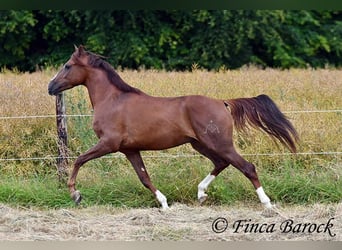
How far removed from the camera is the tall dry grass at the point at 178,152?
733cm

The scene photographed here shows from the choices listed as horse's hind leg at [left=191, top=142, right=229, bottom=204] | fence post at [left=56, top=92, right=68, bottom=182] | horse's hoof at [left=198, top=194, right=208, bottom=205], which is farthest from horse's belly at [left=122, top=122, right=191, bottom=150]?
fence post at [left=56, top=92, right=68, bottom=182]

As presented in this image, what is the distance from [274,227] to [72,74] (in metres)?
2.49

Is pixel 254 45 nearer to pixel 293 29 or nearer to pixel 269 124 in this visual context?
pixel 293 29

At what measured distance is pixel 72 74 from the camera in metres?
7.04

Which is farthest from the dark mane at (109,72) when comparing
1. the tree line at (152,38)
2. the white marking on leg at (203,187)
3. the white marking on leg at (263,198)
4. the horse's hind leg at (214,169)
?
the tree line at (152,38)

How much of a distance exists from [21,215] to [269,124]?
254cm

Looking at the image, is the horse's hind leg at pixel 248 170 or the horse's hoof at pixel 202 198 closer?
the horse's hind leg at pixel 248 170

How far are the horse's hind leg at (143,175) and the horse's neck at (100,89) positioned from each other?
605 millimetres

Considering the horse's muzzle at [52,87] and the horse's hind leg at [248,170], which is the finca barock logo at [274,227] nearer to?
the horse's hind leg at [248,170]

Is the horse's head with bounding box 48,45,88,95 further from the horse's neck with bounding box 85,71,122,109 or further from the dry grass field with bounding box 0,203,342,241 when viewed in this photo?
the dry grass field with bounding box 0,203,342,241

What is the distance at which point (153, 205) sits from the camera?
283 inches

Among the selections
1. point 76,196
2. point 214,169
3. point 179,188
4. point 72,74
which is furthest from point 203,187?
point 72,74

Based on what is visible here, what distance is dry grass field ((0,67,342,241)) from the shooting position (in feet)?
20.5

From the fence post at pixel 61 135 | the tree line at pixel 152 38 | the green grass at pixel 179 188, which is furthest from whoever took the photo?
the tree line at pixel 152 38
